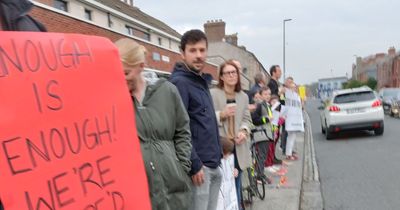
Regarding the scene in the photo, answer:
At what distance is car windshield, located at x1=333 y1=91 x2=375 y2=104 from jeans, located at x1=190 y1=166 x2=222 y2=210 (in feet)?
33.4

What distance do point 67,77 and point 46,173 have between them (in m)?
0.36

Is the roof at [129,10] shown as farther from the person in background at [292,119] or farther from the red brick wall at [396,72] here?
the red brick wall at [396,72]

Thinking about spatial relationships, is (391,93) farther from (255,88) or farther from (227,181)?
(227,181)

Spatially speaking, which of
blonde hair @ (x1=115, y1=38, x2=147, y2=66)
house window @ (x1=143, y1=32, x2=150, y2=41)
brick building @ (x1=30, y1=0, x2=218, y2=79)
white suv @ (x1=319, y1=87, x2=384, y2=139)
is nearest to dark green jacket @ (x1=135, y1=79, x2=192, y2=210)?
blonde hair @ (x1=115, y1=38, x2=147, y2=66)

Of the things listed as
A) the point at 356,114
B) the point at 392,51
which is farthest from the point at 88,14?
the point at 392,51

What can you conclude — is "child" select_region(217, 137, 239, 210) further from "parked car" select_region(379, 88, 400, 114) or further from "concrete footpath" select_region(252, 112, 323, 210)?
"parked car" select_region(379, 88, 400, 114)

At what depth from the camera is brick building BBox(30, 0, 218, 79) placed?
9.79 meters

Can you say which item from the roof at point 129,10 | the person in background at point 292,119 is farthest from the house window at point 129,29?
the person in background at point 292,119

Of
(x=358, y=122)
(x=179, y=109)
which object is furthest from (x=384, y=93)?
(x=179, y=109)

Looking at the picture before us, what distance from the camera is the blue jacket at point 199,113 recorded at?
2.63 metres

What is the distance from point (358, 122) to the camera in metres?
11.6

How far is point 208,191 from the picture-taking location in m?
2.74

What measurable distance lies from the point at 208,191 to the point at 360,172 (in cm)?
524

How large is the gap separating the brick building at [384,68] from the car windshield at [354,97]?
62.2 metres
